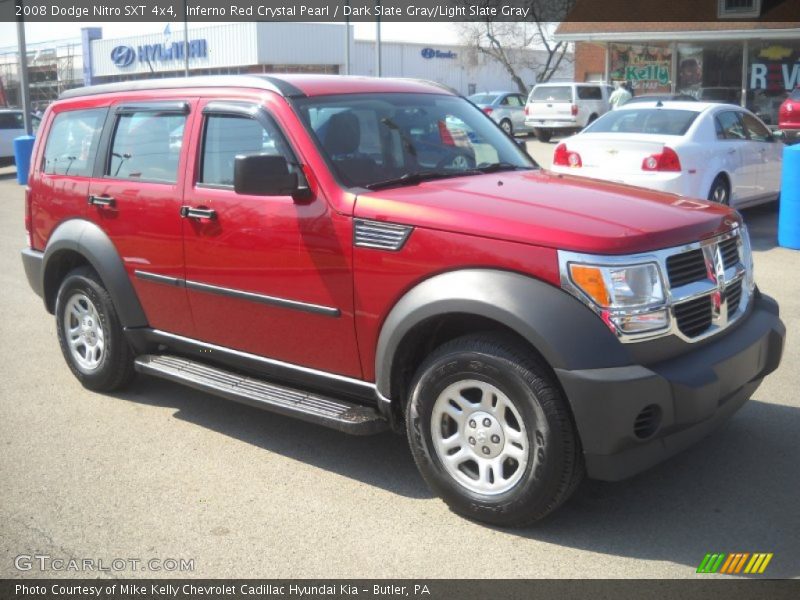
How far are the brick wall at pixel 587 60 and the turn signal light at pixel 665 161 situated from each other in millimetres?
27542

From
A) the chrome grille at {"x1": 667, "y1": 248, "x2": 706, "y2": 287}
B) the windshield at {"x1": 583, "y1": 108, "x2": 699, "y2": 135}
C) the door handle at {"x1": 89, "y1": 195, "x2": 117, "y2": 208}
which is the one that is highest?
the windshield at {"x1": 583, "y1": 108, "x2": 699, "y2": 135}

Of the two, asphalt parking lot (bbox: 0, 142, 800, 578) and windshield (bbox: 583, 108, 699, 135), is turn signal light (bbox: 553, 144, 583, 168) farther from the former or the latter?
asphalt parking lot (bbox: 0, 142, 800, 578)

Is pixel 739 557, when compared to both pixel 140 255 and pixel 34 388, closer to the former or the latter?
pixel 140 255

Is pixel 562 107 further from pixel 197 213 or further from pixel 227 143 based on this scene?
pixel 197 213

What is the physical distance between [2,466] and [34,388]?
54.4 inches

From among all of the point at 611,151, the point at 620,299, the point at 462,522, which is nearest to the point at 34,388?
the point at 462,522

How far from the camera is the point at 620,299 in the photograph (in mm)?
3662

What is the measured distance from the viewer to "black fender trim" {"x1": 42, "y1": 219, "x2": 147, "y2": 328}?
5531 mm

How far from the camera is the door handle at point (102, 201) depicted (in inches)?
217

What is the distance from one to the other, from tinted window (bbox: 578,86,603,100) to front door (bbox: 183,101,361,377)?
25.5m

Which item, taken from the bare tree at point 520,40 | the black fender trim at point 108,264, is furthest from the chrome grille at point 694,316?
the bare tree at point 520,40

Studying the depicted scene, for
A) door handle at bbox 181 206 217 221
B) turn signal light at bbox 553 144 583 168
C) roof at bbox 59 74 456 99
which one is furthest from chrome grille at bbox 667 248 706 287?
turn signal light at bbox 553 144 583 168

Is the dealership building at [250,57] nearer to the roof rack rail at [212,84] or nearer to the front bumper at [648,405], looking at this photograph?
the roof rack rail at [212,84]

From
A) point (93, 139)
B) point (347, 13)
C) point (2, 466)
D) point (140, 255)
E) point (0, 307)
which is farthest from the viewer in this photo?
point (347, 13)
